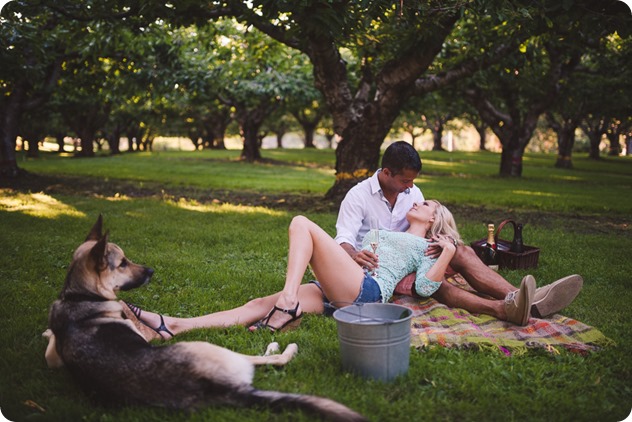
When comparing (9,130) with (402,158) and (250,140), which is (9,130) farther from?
(402,158)

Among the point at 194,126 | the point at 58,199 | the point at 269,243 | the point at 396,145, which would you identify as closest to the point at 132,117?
the point at 194,126

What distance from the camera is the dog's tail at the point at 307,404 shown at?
110 inches

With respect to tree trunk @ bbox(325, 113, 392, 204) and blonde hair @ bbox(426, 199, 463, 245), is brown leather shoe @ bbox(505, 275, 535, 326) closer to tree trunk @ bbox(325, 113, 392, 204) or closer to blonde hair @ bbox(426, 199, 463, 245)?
blonde hair @ bbox(426, 199, 463, 245)

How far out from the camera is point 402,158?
513 cm

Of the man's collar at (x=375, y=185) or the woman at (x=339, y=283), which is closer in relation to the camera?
the woman at (x=339, y=283)

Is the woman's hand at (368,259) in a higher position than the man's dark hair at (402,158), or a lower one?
lower

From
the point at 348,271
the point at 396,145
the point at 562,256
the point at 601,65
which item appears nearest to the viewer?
the point at 348,271

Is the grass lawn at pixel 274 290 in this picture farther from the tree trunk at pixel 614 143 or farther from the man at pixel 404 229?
the tree trunk at pixel 614 143

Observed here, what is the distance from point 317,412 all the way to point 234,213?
8963mm

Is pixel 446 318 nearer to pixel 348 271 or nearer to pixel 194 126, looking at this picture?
pixel 348 271

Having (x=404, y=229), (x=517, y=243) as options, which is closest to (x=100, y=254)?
(x=404, y=229)

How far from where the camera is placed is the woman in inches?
176

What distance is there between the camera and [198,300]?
5586 mm

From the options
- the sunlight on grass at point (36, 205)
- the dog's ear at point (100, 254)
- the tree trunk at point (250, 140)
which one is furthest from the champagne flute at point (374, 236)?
the tree trunk at point (250, 140)
